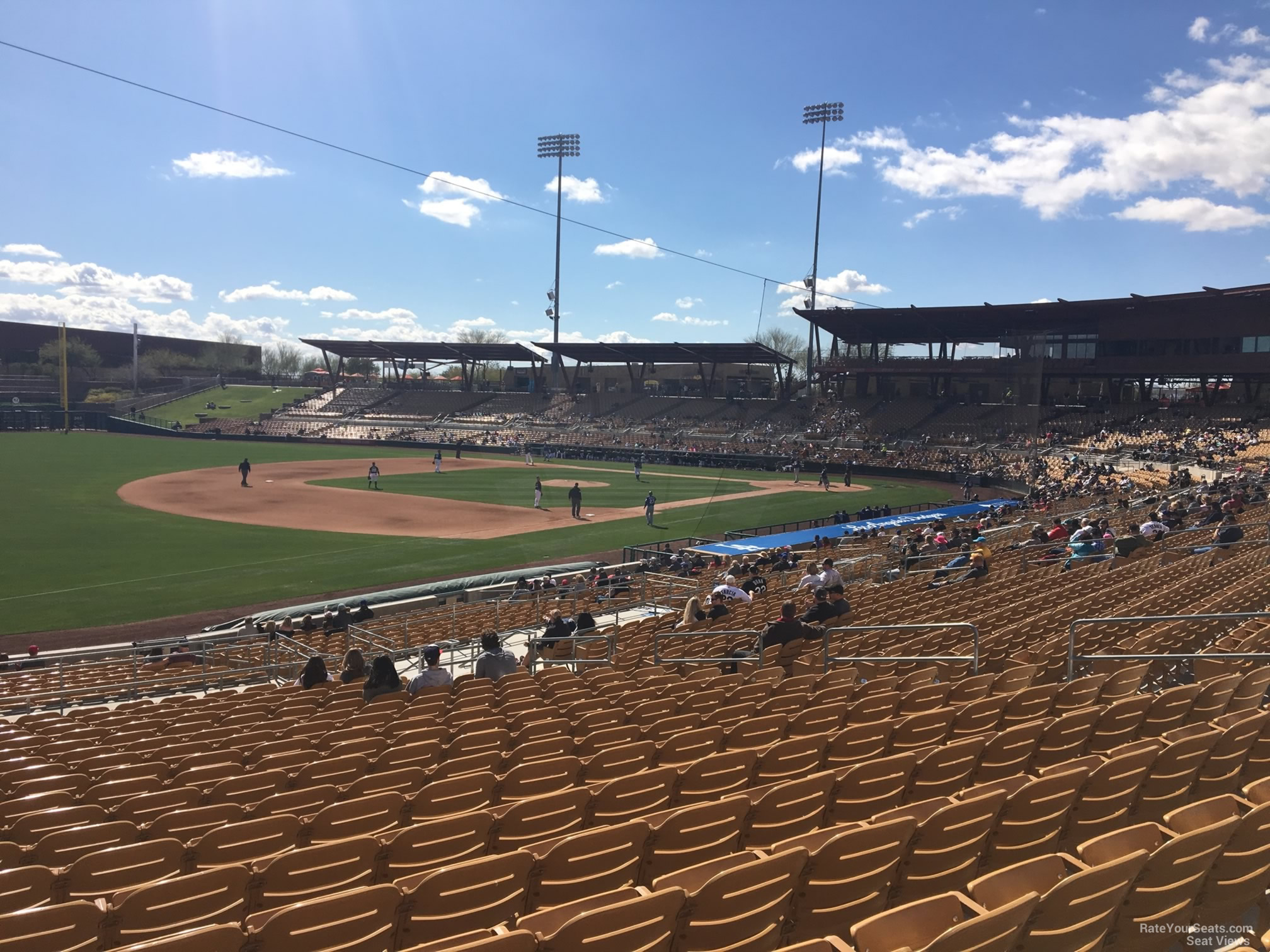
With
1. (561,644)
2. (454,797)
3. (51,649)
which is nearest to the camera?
(454,797)

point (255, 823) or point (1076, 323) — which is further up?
point (1076, 323)

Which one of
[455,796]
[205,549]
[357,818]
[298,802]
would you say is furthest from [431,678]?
[205,549]

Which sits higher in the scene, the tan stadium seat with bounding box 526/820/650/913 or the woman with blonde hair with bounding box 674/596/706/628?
the tan stadium seat with bounding box 526/820/650/913

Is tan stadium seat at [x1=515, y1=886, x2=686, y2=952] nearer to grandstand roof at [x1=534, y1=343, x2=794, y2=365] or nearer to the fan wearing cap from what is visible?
the fan wearing cap

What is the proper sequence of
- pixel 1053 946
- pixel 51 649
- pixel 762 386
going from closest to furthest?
pixel 1053 946
pixel 51 649
pixel 762 386

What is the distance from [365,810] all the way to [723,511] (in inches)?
1357

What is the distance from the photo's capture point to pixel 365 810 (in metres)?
5.24

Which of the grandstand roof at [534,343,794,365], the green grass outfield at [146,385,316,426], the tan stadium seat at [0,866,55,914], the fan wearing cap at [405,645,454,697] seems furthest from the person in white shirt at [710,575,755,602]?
the green grass outfield at [146,385,316,426]

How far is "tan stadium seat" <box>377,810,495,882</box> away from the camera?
4297 millimetres

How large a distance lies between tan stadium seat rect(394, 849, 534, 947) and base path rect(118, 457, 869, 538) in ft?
98.0

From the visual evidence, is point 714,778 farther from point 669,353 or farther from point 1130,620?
point 669,353

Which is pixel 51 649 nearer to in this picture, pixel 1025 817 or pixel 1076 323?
pixel 1025 817

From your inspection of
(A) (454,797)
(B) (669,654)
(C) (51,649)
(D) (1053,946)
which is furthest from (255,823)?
(C) (51,649)

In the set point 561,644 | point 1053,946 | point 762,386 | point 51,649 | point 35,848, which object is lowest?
point 51,649
